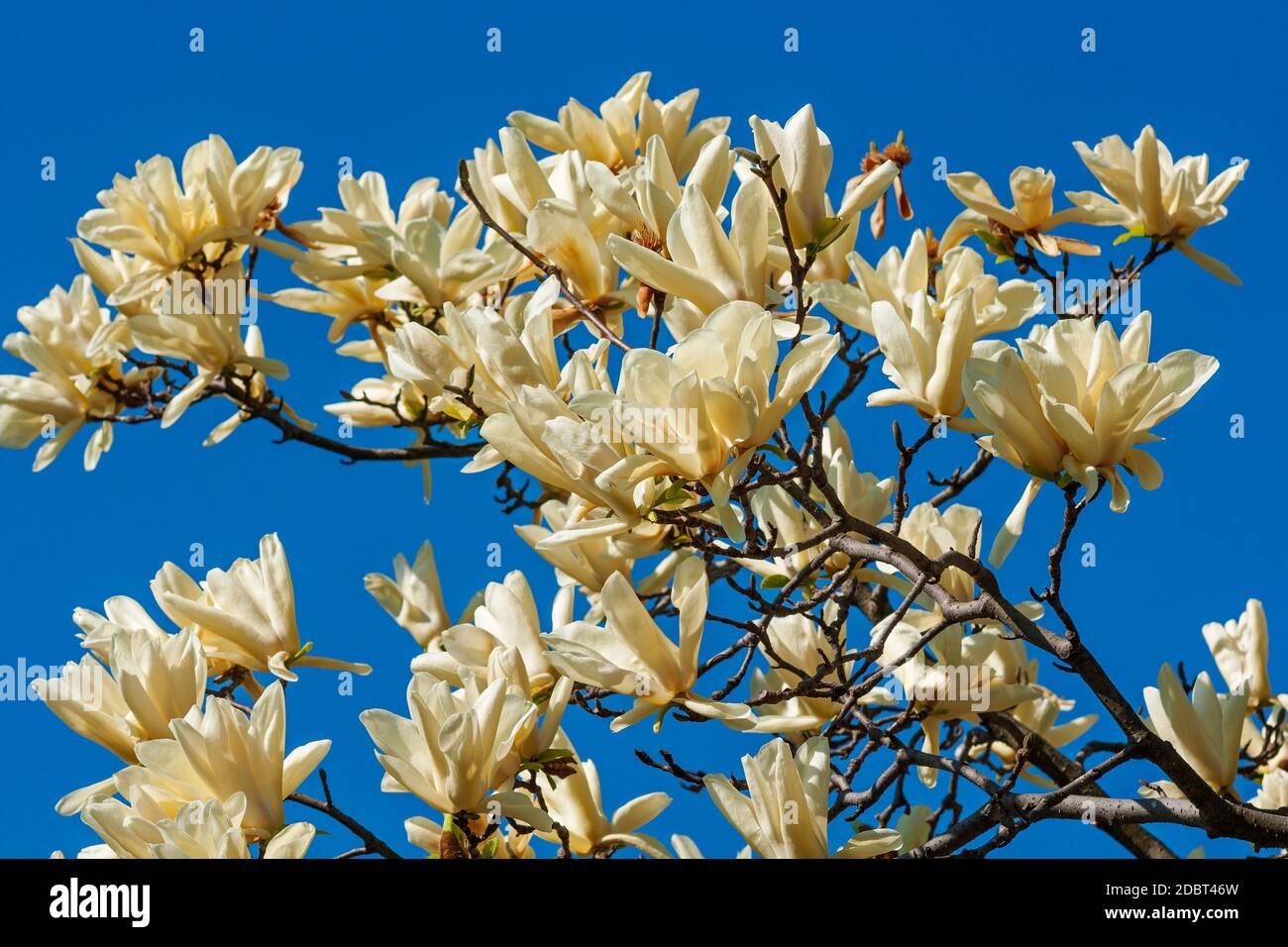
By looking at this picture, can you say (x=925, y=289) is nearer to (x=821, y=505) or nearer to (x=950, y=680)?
(x=821, y=505)

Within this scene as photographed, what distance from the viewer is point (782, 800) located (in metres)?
2.06

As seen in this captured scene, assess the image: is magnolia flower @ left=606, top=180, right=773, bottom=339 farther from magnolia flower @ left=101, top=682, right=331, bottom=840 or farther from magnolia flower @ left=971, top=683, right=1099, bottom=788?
magnolia flower @ left=971, top=683, right=1099, bottom=788

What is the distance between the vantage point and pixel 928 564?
86.4 inches

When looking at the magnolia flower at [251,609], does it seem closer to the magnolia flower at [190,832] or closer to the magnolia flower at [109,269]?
the magnolia flower at [190,832]

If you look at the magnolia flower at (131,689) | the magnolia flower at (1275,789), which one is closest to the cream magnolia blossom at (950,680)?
the magnolia flower at (1275,789)

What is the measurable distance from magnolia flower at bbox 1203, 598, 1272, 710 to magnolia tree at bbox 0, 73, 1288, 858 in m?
0.32

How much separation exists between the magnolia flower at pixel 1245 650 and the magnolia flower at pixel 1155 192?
986mm

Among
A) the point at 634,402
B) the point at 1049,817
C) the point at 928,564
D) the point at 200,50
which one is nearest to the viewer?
the point at 634,402

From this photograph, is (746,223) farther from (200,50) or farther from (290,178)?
(200,50)

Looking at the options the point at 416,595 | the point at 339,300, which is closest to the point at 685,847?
the point at 416,595

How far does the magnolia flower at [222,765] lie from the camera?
2.12m

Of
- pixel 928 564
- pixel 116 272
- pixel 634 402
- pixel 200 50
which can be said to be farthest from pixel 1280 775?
pixel 200 50

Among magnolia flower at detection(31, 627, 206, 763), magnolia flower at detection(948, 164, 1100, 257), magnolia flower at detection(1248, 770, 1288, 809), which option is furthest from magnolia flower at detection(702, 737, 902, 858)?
magnolia flower at detection(1248, 770, 1288, 809)

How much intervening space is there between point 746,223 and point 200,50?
2601mm
